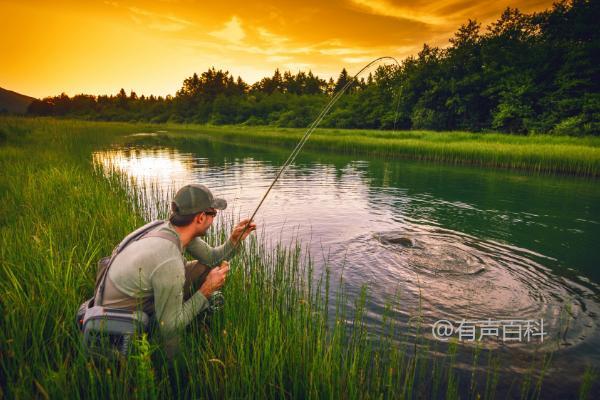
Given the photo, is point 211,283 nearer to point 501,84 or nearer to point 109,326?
point 109,326

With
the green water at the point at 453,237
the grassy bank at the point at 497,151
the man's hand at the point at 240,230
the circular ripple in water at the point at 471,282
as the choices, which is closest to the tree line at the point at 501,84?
the grassy bank at the point at 497,151

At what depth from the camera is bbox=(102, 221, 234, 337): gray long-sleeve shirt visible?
8.19 feet

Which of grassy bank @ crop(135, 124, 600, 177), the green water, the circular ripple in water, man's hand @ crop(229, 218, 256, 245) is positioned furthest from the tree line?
man's hand @ crop(229, 218, 256, 245)

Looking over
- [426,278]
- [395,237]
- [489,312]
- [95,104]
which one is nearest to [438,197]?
[395,237]

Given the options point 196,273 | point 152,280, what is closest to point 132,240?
point 152,280

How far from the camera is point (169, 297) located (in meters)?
2.57

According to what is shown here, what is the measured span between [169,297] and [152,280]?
0.19 m

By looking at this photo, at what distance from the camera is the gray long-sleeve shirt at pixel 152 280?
8.19ft

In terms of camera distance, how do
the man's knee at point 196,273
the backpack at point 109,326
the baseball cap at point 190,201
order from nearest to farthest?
the backpack at point 109,326 < the baseball cap at point 190,201 < the man's knee at point 196,273

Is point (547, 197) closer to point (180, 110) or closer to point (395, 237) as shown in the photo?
point (395, 237)

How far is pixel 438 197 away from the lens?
13.8 metres

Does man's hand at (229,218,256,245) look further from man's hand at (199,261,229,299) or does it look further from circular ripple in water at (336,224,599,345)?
circular ripple in water at (336,224,599,345)

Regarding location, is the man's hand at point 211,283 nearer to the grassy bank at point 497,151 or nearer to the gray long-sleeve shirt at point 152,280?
the gray long-sleeve shirt at point 152,280

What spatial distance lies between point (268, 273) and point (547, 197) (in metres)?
13.8
